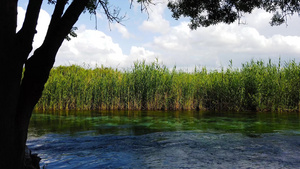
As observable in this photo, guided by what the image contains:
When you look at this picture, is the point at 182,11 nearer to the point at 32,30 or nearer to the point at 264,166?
the point at 264,166

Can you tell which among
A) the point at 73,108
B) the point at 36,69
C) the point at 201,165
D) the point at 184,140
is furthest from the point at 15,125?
the point at 73,108

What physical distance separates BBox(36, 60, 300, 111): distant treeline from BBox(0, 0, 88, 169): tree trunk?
11354mm

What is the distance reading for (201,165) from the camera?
14.1ft

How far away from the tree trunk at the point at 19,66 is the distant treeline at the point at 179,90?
11354 mm

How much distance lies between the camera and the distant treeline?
1381 centimetres

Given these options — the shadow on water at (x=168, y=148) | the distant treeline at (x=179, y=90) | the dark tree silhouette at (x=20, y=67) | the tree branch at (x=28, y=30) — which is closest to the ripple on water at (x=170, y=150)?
the shadow on water at (x=168, y=148)

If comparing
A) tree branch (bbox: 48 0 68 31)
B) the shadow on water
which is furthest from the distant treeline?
tree branch (bbox: 48 0 68 31)

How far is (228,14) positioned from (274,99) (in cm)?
751

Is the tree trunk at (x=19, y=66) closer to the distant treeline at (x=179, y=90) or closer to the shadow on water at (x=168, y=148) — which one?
the shadow on water at (x=168, y=148)

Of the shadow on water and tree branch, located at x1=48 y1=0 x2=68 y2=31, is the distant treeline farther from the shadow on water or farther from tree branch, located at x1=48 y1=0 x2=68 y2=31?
tree branch, located at x1=48 y1=0 x2=68 y2=31

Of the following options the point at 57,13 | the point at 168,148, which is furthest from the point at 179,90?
the point at 57,13

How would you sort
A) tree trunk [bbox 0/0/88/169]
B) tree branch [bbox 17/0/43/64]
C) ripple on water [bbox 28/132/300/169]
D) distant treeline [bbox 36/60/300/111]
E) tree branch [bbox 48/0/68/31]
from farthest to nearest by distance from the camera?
distant treeline [bbox 36/60/300/111]
ripple on water [bbox 28/132/300/169]
tree branch [bbox 48/0/68/31]
tree branch [bbox 17/0/43/64]
tree trunk [bbox 0/0/88/169]

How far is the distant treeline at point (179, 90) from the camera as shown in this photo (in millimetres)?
13812

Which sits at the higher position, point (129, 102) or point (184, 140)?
point (129, 102)
